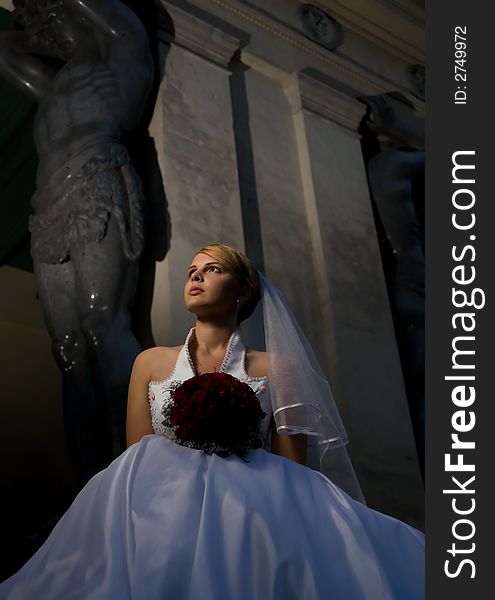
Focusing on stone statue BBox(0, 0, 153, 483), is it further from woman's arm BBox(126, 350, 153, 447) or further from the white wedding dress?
the white wedding dress

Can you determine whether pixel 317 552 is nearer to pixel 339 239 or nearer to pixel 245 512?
pixel 245 512

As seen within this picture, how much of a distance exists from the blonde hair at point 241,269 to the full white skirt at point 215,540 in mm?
836

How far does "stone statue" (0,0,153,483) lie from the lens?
4.28 meters

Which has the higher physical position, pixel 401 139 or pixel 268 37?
pixel 268 37

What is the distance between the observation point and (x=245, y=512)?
2285 millimetres

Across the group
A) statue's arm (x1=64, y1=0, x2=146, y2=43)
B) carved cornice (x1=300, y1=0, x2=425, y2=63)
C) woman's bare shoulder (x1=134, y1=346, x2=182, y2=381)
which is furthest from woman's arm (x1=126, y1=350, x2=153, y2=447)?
carved cornice (x1=300, y1=0, x2=425, y2=63)

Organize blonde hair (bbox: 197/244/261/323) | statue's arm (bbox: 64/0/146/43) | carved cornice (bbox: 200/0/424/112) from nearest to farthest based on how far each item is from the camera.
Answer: blonde hair (bbox: 197/244/261/323)
statue's arm (bbox: 64/0/146/43)
carved cornice (bbox: 200/0/424/112)

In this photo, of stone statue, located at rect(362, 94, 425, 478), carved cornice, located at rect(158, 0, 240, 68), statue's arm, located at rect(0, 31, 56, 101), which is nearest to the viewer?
statue's arm, located at rect(0, 31, 56, 101)

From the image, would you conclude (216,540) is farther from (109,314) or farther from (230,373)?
(109,314)

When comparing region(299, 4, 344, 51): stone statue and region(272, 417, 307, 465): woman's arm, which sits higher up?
region(299, 4, 344, 51): stone statue

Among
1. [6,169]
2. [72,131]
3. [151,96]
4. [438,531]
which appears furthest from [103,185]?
[6,169]

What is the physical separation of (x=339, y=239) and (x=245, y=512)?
4.15 meters

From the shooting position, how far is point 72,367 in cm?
441

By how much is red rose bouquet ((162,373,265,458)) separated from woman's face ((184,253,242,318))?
1.45 feet
